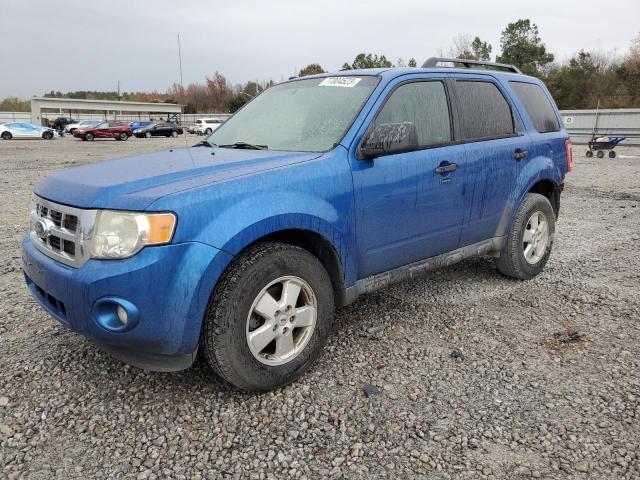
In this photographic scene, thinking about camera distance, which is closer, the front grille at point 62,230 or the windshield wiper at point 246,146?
the front grille at point 62,230

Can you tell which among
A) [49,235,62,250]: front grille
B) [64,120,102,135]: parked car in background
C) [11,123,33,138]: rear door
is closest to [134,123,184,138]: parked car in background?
[64,120,102,135]: parked car in background

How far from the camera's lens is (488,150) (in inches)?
158

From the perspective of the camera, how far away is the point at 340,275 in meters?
3.12

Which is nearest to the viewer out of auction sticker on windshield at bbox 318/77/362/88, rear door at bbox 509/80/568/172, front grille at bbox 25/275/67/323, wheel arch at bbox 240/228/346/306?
front grille at bbox 25/275/67/323

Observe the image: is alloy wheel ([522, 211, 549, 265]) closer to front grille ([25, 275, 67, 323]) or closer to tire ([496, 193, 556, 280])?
tire ([496, 193, 556, 280])

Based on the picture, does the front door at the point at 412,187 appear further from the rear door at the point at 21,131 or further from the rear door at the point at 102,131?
the rear door at the point at 21,131

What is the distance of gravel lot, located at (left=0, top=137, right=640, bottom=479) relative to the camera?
232 centimetres

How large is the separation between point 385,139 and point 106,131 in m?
37.0

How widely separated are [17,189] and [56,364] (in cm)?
869

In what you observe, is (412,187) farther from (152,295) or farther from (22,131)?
(22,131)

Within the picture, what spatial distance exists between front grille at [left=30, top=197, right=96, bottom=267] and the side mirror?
1609 mm

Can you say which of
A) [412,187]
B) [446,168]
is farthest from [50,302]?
[446,168]

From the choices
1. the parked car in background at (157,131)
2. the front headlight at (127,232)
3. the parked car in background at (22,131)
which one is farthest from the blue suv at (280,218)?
the parked car in background at (157,131)

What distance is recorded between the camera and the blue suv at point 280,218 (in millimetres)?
2432
